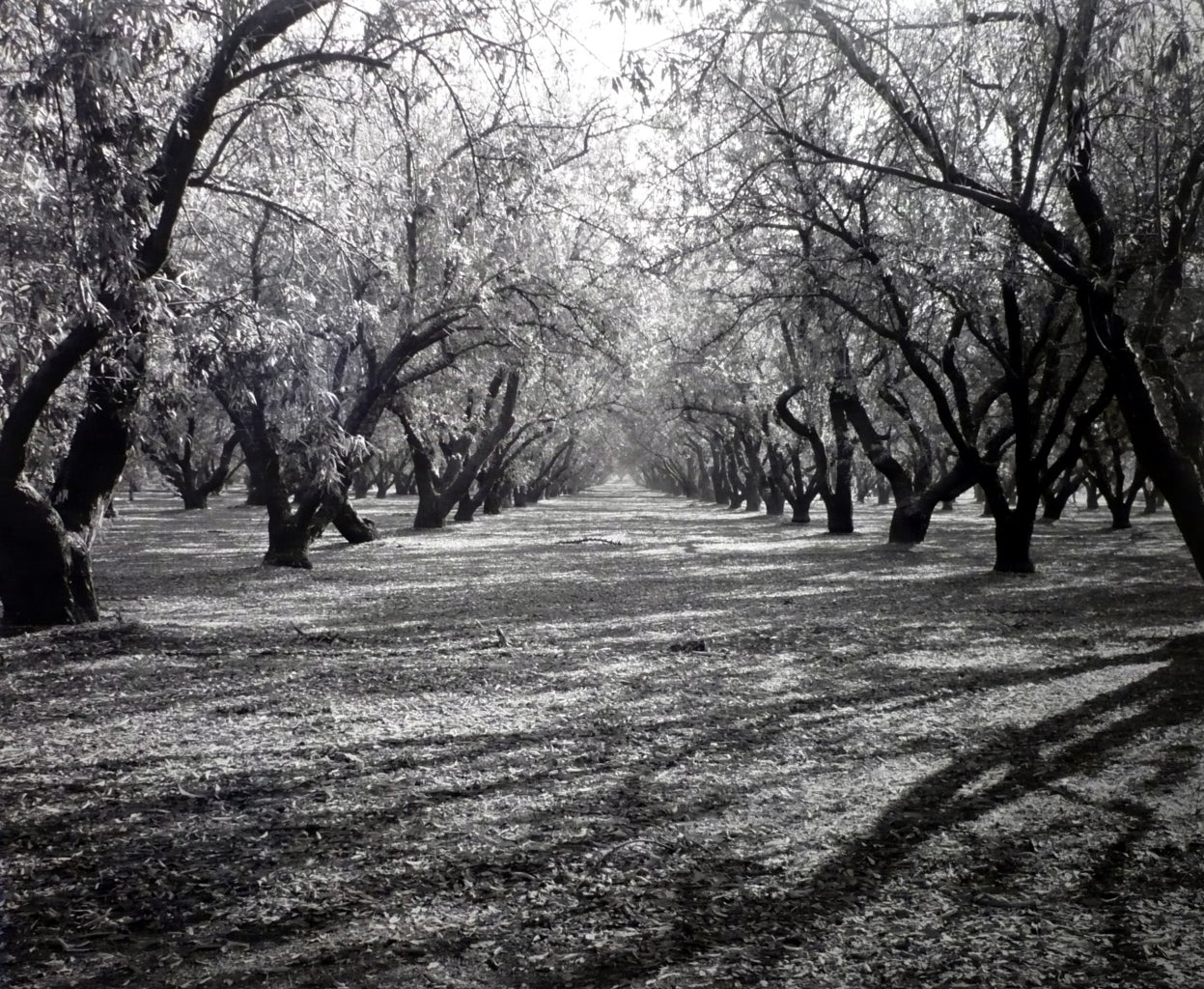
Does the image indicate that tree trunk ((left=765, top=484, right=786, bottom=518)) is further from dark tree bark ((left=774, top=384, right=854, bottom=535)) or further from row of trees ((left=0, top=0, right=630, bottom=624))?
row of trees ((left=0, top=0, right=630, bottom=624))

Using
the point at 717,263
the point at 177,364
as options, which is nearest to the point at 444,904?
the point at 177,364

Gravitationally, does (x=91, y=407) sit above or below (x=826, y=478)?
above

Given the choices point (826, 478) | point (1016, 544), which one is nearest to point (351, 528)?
point (826, 478)

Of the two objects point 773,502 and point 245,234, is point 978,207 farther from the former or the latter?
point 773,502

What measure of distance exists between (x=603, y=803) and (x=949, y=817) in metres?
1.53

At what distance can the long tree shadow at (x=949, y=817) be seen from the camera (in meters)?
2.97

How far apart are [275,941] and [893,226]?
13090 millimetres

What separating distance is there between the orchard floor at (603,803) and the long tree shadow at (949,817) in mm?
16

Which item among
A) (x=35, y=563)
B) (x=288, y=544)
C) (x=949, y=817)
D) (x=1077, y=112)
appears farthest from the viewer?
(x=288, y=544)

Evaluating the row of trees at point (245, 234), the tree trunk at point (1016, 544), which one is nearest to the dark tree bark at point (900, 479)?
the tree trunk at point (1016, 544)

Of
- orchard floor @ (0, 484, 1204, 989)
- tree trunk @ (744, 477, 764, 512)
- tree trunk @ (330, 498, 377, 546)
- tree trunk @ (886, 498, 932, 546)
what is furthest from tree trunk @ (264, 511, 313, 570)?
tree trunk @ (744, 477, 764, 512)

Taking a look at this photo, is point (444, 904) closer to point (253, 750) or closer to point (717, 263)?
point (253, 750)

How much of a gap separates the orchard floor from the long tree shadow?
16 millimetres

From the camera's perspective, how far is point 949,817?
13.4 feet
